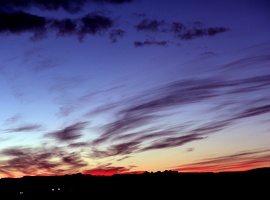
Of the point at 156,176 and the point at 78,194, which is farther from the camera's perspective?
the point at 156,176

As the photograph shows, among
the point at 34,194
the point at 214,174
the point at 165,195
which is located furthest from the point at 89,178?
the point at 214,174

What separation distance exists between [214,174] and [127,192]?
1048 cm

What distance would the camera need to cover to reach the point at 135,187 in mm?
36562

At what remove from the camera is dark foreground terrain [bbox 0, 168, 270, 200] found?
3528 centimetres

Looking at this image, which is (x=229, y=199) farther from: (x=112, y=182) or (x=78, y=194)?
(x=78, y=194)

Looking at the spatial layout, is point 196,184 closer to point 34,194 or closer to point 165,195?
point 165,195

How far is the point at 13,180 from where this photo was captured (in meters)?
35.9

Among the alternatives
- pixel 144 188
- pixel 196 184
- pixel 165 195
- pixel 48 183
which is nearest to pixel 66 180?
pixel 48 183

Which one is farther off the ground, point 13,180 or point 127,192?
point 13,180

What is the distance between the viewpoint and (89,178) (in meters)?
37.1

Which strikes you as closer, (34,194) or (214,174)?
(34,194)

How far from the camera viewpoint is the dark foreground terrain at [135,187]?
35.3 m

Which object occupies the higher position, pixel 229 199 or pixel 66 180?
pixel 66 180

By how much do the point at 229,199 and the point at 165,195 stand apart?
6.36 meters
